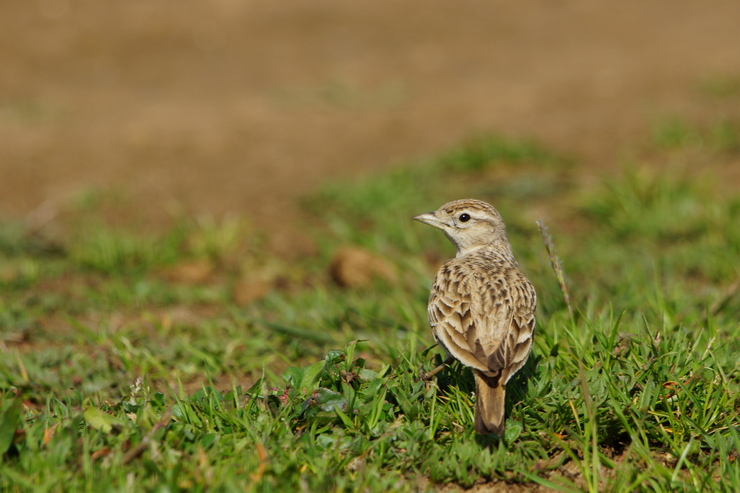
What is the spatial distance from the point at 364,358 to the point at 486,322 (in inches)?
45.6

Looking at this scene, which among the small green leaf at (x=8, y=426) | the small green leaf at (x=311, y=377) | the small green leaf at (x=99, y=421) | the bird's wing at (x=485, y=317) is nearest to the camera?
the small green leaf at (x=8, y=426)

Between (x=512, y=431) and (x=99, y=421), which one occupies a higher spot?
(x=99, y=421)

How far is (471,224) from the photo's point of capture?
4555mm

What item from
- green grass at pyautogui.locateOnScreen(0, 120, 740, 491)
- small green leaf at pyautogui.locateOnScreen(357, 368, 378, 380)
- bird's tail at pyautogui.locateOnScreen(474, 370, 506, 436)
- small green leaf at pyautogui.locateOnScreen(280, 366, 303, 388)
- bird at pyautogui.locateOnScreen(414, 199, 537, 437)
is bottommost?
green grass at pyautogui.locateOnScreen(0, 120, 740, 491)

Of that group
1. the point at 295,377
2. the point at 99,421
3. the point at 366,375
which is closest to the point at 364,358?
the point at 366,375

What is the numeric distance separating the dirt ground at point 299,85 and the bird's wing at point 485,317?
181 inches

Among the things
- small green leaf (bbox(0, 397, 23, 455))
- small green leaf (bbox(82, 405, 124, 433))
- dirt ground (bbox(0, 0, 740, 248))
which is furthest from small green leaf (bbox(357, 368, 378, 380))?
dirt ground (bbox(0, 0, 740, 248))

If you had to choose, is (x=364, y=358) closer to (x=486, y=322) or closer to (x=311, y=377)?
(x=311, y=377)

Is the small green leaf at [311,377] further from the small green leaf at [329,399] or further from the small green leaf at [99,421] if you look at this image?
the small green leaf at [99,421]

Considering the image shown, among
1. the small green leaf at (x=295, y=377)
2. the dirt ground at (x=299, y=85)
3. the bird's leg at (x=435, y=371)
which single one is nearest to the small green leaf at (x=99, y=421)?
the small green leaf at (x=295, y=377)

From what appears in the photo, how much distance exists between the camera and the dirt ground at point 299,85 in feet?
33.1

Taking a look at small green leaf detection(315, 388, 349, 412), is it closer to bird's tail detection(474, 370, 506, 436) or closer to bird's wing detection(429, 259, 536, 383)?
bird's wing detection(429, 259, 536, 383)

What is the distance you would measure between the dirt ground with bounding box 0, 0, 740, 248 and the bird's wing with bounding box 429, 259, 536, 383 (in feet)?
15.1

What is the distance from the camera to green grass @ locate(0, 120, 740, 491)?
3.07 meters
